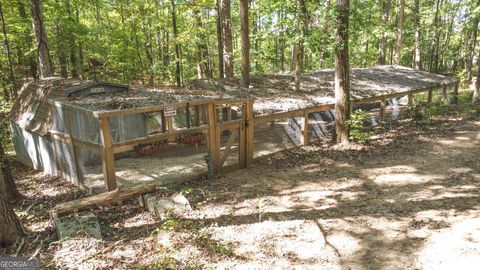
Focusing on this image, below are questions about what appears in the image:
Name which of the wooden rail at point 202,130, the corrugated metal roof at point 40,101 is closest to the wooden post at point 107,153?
the wooden rail at point 202,130

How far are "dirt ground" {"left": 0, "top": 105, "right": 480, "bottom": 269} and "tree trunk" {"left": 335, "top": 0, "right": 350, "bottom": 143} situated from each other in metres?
1.56

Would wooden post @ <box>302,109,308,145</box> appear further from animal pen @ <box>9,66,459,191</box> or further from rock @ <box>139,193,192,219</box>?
rock @ <box>139,193,192,219</box>

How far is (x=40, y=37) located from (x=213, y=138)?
852cm

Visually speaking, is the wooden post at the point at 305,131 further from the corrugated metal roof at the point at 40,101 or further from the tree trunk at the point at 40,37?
the tree trunk at the point at 40,37

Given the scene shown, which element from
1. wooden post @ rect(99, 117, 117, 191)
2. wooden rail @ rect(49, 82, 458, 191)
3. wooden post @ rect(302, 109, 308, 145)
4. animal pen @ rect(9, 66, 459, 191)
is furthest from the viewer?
wooden post @ rect(302, 109, 308, 145)

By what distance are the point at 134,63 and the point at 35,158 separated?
12.7m

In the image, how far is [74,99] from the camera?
387 inches

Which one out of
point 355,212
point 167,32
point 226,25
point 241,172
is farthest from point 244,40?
point 167,32

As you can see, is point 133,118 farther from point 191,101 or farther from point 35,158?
point 191,101

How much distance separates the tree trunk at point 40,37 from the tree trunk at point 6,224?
958cm

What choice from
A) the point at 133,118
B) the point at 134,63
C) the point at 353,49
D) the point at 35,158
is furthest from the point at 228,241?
the point at 353,49

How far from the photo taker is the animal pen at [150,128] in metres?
8.82

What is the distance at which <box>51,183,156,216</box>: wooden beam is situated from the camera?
262 inches

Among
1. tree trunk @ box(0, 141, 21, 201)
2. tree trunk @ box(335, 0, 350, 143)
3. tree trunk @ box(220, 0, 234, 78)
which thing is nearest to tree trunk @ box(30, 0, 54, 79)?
tree trunk @ box(0, 141, 21, 201)
